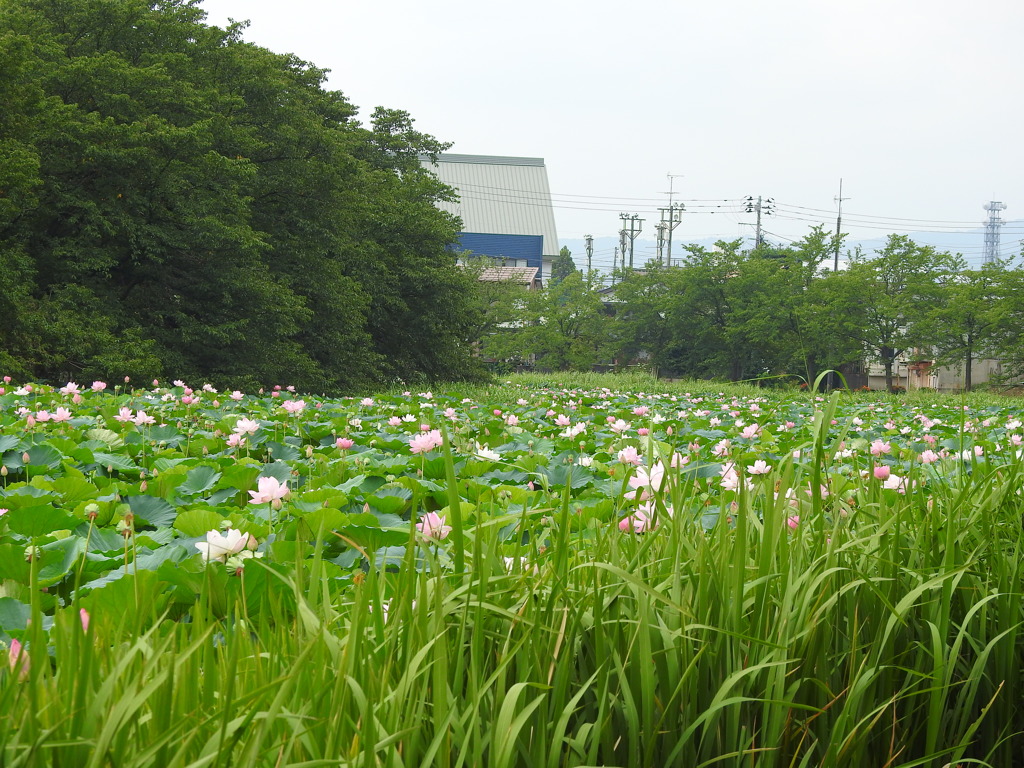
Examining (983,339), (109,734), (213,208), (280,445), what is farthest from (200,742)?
(983,339)

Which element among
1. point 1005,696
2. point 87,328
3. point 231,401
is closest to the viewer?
point 1005,696

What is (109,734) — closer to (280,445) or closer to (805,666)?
(805,666)

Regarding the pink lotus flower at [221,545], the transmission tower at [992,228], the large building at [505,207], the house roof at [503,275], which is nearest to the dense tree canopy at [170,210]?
the pink lotus flower at [221,545]

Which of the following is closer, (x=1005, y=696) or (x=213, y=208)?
(x=1005, y=696)

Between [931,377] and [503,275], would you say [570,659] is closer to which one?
[931,377]

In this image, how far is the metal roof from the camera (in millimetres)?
51219

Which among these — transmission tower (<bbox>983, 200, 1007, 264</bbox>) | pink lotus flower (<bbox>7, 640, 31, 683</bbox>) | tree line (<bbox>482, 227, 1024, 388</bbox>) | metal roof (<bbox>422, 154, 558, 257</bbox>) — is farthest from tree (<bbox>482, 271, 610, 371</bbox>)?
transmission tower (<bbox>983, 200, 1007, 264</bbox>)

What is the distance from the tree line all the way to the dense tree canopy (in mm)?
19064

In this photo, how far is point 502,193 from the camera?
53.0 metres

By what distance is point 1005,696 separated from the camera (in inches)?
78.2

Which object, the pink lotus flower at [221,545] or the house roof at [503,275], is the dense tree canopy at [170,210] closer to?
the pink lotus flower at [221,545]

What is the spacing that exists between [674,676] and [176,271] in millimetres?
15078

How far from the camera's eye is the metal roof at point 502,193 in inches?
2016

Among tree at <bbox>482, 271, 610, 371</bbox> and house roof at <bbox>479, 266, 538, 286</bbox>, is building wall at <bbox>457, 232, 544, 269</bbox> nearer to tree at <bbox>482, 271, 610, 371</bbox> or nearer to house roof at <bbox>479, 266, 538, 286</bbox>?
house roof at <bbox>479, 266, 538, 286</bbox>
